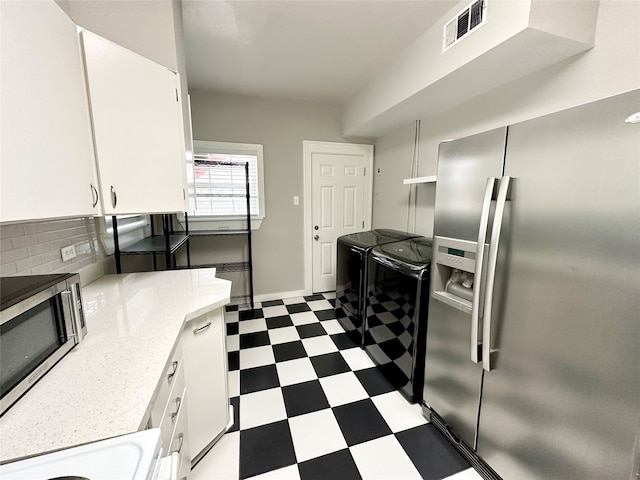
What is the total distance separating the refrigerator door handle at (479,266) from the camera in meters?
1.09

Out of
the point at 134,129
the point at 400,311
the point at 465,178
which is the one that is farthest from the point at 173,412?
the point at 465,178

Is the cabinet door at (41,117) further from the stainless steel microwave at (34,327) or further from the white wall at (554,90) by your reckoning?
the white wall at (554,90)

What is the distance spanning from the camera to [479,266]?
113 cm

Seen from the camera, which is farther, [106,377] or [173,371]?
[173,371]

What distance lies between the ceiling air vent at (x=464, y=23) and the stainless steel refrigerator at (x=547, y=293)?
667mm

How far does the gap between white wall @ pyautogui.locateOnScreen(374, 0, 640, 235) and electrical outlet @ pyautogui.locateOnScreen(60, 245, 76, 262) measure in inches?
102

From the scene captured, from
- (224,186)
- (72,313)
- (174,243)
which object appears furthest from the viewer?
(224,186)

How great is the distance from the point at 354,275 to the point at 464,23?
1922mm

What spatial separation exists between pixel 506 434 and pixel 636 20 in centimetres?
192

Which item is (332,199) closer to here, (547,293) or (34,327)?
(547,293)

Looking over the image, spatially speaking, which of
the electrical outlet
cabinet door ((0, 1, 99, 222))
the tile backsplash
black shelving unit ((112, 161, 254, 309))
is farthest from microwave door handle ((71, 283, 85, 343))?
black shelving unit ((112, 161, 254, 309))

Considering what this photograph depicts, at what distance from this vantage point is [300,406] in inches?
67.1

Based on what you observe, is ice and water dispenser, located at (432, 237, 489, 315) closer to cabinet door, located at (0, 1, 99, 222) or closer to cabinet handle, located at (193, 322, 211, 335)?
cabinet handle, located at (193, 322, 211, 335)

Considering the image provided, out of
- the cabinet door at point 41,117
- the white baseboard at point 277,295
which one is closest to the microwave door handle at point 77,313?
the cabinet door at point 41,117
